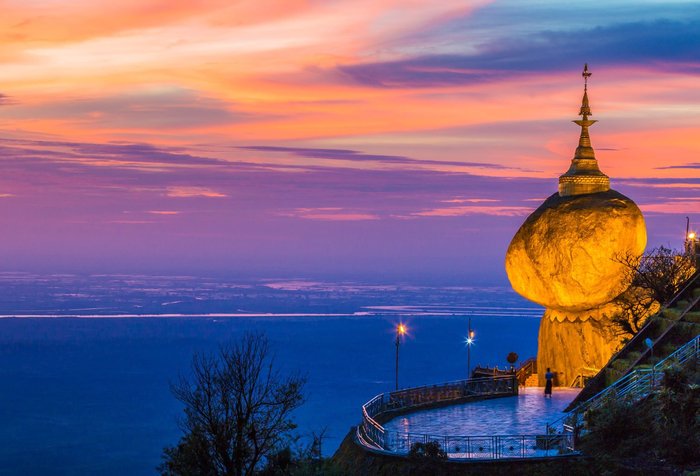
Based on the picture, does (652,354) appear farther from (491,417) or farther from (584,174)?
(584,174)

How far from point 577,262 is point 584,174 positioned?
4920mm

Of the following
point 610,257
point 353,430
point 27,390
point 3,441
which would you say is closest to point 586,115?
point 610,257

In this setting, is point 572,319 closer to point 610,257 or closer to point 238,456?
point 610,257

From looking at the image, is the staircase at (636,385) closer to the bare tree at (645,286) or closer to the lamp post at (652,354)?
the lamp post at (652,354)

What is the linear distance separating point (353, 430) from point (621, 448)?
12.0 metres

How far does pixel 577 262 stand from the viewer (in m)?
49.1

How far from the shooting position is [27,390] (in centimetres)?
19062

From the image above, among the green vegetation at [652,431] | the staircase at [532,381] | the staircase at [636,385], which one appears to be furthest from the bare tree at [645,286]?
the green vegetation at [652,431]

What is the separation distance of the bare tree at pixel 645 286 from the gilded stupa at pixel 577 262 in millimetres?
403

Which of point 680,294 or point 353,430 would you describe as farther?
point 680,294

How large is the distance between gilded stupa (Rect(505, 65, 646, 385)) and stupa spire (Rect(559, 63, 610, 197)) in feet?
0.15

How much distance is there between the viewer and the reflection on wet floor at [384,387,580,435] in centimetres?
3406

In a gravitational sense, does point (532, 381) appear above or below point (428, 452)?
above

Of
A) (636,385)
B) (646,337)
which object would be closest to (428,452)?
(636,385)
